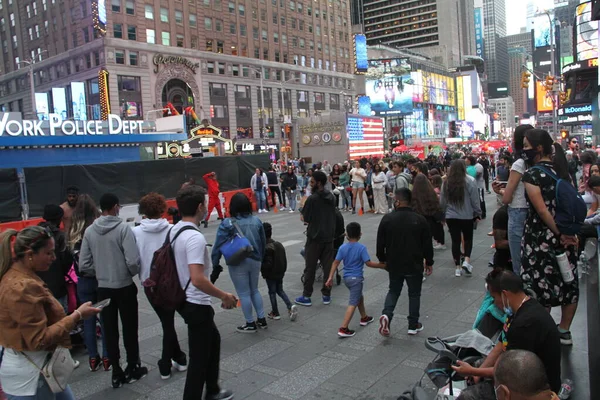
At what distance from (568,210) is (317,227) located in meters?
3.54

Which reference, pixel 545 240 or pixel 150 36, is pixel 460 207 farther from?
pixel 150 36

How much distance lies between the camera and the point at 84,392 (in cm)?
477

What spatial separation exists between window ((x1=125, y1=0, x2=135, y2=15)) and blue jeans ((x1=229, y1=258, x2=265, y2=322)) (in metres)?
58.6

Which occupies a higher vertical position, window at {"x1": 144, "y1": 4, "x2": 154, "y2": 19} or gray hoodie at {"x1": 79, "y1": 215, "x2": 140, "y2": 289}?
window at {"x1": 144, "y1": 4, "x2": 154, "y2": 19}

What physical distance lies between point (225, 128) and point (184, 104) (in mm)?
7208

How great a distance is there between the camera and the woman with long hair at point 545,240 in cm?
446

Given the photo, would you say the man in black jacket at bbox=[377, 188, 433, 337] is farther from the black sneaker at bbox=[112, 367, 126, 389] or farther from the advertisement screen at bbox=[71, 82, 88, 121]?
the advertisement screen at bbox=[71, 82, 88, 121]

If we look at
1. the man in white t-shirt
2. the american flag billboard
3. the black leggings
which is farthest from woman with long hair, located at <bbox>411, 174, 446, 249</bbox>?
the american flag billboard

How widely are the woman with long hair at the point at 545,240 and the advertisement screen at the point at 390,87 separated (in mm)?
97776

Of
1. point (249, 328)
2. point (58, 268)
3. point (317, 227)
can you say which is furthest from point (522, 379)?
point (317, 227)

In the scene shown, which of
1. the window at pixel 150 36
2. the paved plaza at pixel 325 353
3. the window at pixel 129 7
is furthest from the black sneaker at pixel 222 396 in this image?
the window at pixel 129 7

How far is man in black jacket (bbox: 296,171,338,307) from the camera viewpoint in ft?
23.5

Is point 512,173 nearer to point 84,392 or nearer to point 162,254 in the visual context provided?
point 162,254

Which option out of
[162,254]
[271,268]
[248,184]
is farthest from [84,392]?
[248,184]
